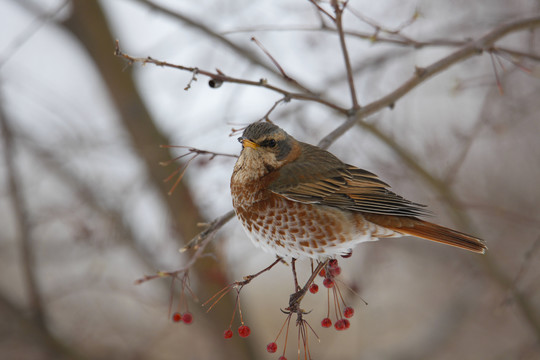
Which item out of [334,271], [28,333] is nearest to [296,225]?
[334,271]

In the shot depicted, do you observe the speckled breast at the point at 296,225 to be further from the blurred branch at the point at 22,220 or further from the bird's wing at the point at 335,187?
the blurred branch at the point at 22,220

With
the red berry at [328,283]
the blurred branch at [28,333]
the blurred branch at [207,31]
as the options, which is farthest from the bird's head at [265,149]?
the blurred branch at [28,333]

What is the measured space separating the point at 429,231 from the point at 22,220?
4.16 m

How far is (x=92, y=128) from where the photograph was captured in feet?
19.7

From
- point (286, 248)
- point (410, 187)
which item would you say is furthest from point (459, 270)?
point (286, 248)

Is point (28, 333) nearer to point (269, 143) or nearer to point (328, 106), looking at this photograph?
point (269, 143)

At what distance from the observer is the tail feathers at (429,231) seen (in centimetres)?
308

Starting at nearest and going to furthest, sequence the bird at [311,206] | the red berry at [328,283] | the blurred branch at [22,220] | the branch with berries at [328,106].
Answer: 1. the branch with berries at [328,106]
2. the red berry at [328,283]
3. the bird at [311,206]
4. the blurred branch at [22,220]

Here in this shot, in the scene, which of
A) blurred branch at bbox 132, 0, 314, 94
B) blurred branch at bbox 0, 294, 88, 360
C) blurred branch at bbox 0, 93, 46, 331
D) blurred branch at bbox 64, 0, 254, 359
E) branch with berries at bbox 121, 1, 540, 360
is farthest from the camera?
blurred branch at bbox 64, 0, 254, 359

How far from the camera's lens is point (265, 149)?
3359 millimetres

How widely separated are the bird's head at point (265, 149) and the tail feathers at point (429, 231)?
0.70m

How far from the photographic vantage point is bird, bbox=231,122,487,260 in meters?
3.12

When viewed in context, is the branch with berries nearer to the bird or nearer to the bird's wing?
the bird

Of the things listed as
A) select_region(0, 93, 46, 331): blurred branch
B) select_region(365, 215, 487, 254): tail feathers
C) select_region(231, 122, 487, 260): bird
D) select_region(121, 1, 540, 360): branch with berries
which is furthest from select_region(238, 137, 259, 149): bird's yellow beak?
select_region(0, 93, 46, 331): blurred branch
